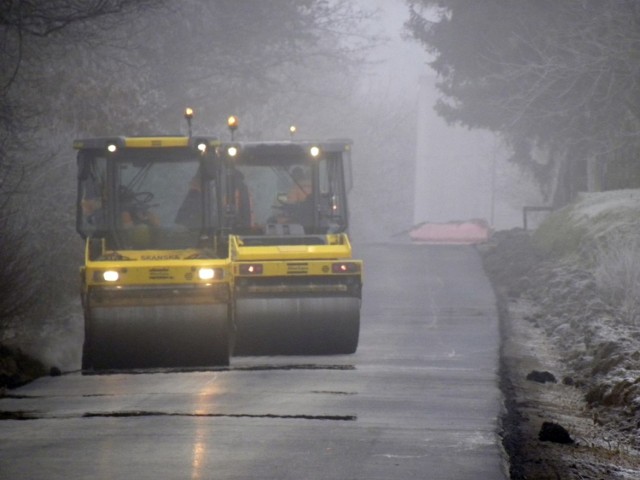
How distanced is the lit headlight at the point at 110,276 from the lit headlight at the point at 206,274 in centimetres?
107

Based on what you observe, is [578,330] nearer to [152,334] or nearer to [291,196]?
[291,196]

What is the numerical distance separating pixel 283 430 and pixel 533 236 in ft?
99.3

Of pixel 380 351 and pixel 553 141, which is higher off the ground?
pixel 553 141

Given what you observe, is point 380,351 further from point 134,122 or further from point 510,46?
point 510,46

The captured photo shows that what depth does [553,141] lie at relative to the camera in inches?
1719

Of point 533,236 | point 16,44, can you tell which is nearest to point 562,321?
point 16,44

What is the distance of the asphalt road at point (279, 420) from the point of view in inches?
413

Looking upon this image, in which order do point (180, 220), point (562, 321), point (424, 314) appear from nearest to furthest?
point (180, 220) < point (562, 321) < point (424, 314)

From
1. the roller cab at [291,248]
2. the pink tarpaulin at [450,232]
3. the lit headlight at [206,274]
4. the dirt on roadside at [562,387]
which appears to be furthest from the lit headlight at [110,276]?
the pink tarpaulin at [450,232]

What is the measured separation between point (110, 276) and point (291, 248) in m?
3.02

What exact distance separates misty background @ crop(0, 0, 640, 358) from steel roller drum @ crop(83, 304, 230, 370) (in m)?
2.04

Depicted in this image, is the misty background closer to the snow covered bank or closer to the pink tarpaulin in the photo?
the pink tarpaulin

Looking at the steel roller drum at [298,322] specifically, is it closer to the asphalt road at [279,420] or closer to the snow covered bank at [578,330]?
the asphalt road at [279,420]

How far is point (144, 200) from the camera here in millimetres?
18594
